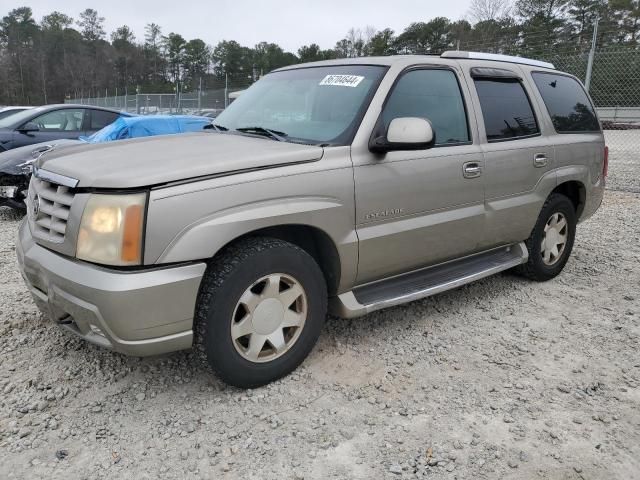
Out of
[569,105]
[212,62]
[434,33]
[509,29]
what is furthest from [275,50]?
[569,105]

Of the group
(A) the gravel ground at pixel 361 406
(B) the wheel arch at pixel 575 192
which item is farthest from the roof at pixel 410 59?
(A) the gravel ground at pixel 361 406

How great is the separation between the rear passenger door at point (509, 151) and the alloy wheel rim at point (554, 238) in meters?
0.36

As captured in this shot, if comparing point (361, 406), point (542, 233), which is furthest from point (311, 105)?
point (542, 233)

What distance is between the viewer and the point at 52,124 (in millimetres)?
9180

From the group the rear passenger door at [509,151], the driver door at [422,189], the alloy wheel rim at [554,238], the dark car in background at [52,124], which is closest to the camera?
the driver door at [422,189]

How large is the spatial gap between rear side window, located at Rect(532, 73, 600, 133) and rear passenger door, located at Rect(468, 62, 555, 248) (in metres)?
0.27

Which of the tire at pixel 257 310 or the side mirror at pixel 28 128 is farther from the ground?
the side mirror at pixel 28 128

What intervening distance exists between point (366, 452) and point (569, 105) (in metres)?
3.72

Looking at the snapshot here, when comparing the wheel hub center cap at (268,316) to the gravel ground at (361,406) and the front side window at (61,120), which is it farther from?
the front side window at (61,120)

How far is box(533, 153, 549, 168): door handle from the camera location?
13.4ft

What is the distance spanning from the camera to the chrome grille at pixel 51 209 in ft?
8.19

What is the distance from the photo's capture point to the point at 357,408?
8.82 feet

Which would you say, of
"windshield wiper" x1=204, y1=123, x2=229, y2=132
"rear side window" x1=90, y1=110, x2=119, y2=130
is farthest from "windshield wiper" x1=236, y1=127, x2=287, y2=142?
"rear side window" x1=90, y1=110, x2=119, y2=130

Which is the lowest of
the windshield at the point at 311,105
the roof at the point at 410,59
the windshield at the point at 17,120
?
the windshield at the point at 17,120
